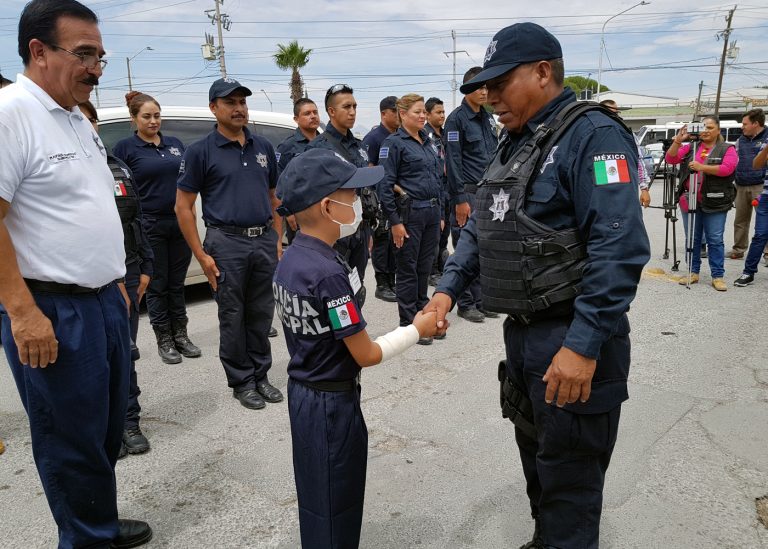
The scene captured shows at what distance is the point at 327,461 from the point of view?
187 centimetres

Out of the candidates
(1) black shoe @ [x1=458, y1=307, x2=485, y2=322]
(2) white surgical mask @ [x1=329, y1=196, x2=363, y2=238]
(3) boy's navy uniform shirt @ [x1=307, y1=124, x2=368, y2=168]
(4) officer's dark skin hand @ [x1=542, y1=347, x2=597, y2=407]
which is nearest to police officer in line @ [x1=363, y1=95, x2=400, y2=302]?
(1) black shoe @ [x1=458, y1=307, x2=485, y2=322]

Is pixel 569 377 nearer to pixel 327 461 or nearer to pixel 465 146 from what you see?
pixel 327 461

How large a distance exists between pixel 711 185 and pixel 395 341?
600cm

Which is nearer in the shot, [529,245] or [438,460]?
[529,245]

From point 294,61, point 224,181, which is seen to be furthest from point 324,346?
point 294,61

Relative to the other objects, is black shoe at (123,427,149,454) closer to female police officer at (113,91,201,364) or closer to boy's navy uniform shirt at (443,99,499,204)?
female police officer at (113,91,201,364)

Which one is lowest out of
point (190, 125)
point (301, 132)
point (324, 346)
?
point (324, 346)

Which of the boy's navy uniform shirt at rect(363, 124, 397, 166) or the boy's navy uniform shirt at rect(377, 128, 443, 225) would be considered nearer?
the boy's navy uniform shirt at rect(377, 128, 443, 225)

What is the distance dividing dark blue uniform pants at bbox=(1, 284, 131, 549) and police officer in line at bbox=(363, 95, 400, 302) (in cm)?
451

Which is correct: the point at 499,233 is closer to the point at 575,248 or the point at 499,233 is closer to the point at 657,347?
the point at 575,248

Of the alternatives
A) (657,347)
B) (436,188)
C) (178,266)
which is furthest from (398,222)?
(657,347)

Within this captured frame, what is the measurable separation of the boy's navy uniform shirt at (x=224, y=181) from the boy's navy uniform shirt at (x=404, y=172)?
1.49m

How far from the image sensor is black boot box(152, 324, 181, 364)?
4.80 metres

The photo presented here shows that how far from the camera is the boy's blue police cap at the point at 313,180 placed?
1854 mm
